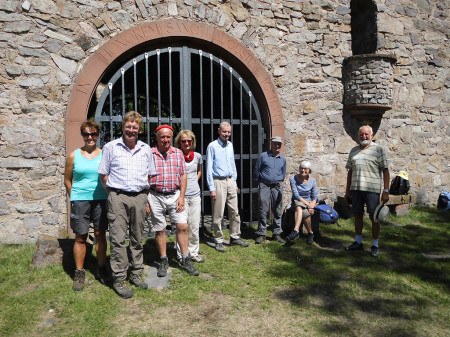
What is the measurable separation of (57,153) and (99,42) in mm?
1538

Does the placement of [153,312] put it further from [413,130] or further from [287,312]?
[413,130]

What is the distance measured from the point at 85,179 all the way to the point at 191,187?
112cm

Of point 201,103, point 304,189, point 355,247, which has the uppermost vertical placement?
point 201,103

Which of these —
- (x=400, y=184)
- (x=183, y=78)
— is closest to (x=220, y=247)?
(x=183, y=78)

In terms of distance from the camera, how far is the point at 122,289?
3156 mm

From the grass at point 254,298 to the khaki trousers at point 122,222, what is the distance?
10.3 inches

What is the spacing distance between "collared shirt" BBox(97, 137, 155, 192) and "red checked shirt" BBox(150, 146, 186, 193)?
288 mm

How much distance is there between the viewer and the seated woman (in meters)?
A: 4.74

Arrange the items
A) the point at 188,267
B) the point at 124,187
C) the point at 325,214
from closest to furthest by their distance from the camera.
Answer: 1. the point at 124,187
2. the point at 188,267
3. the point at 325,214

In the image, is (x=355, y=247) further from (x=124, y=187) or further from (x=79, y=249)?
(x=79, y=249)

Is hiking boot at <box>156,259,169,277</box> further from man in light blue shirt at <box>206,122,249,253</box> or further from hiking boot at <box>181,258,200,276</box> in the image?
man in light blue shirt at <box>206,122,249,253</box>

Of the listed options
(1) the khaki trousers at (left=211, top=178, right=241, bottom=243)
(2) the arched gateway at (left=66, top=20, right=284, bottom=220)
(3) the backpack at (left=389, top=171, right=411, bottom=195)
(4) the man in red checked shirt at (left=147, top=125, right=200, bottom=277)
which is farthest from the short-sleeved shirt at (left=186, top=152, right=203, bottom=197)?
(3) the backpack at (left=389, top=171, right=411, bottom=195)

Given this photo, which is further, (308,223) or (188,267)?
→ (308,223)

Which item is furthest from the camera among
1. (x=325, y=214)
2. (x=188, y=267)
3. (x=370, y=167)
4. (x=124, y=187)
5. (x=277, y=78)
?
(x=277, y=78)
